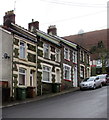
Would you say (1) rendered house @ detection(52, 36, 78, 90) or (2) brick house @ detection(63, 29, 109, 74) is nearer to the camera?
(1) rendered house @ detection(52, 36, 78, 90)

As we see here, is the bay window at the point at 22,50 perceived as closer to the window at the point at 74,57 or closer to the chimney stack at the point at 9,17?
the chimney stack at the point at 9,17

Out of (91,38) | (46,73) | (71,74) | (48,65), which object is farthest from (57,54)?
(91,38)

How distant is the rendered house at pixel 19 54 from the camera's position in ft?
69.3

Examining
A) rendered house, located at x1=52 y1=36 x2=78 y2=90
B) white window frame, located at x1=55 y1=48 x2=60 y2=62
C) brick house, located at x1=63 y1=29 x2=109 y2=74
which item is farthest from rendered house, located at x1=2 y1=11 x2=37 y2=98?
brick house, located at x1=63 y1=29 x2=109 y2=74

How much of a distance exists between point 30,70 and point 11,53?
3338 millimetres

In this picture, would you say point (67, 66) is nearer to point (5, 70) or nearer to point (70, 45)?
point (70, 45)

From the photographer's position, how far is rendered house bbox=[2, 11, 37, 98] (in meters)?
21.1

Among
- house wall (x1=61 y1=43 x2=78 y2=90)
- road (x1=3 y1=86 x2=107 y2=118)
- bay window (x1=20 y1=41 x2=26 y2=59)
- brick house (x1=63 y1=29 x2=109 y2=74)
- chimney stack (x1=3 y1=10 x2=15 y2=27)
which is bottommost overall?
road (x1=3 y1=86 x2=107 y2=118)

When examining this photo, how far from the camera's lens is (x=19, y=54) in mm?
22250

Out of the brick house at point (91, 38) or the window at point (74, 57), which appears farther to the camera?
the brick house at point (91, 38)

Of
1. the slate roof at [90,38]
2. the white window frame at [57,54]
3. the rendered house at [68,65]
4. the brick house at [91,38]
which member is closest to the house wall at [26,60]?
the white window frame at [57,54]

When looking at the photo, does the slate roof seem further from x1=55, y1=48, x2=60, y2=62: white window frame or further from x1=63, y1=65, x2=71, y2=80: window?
x1=55, y1=48, x2=60, y2=62: white window frame

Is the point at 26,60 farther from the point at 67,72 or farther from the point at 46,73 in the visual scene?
the point at 67,72

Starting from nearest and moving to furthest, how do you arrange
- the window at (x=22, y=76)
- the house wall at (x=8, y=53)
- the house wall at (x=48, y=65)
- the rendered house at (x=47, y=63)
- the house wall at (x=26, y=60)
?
the house wall at (x=8, y=53)
the house wall at (x=26, y=60)
the window at (x=22, y=76)
the house wall at (x=48, y=65)
the rendered house at (x=47, y=63)
